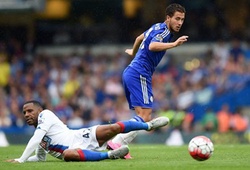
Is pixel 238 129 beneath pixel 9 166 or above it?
beneath

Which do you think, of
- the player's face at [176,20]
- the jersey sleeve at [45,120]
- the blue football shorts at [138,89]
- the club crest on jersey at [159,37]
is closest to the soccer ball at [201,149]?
the blue football shorts at [138,89]

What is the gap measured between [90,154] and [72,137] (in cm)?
40

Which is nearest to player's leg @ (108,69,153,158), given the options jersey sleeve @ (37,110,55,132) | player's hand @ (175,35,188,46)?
player's hand @ (175,35,188,46)

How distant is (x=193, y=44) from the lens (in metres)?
27.0

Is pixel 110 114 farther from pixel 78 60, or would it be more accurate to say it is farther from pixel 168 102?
pixel 78 60

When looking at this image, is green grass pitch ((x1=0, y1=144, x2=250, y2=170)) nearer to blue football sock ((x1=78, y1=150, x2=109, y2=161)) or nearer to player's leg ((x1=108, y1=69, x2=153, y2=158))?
blue football sock ((x1=78, y1=150, x2=109, y2=161))

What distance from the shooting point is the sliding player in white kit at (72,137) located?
11430 millimetres

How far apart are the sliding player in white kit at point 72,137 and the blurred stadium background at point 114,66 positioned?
9.20 m

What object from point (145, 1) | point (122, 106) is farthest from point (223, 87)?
point (145, 1)

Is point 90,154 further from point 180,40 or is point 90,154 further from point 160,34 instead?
point 160,34

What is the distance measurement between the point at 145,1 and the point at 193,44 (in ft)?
10.5

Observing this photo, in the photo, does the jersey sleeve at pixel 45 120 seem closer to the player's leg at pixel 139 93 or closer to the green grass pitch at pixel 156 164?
the green grass pitch at pixel 156 164

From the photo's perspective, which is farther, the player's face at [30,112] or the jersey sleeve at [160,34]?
the jersey sleeve at [160,34]

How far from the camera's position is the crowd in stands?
2247 centimetres
